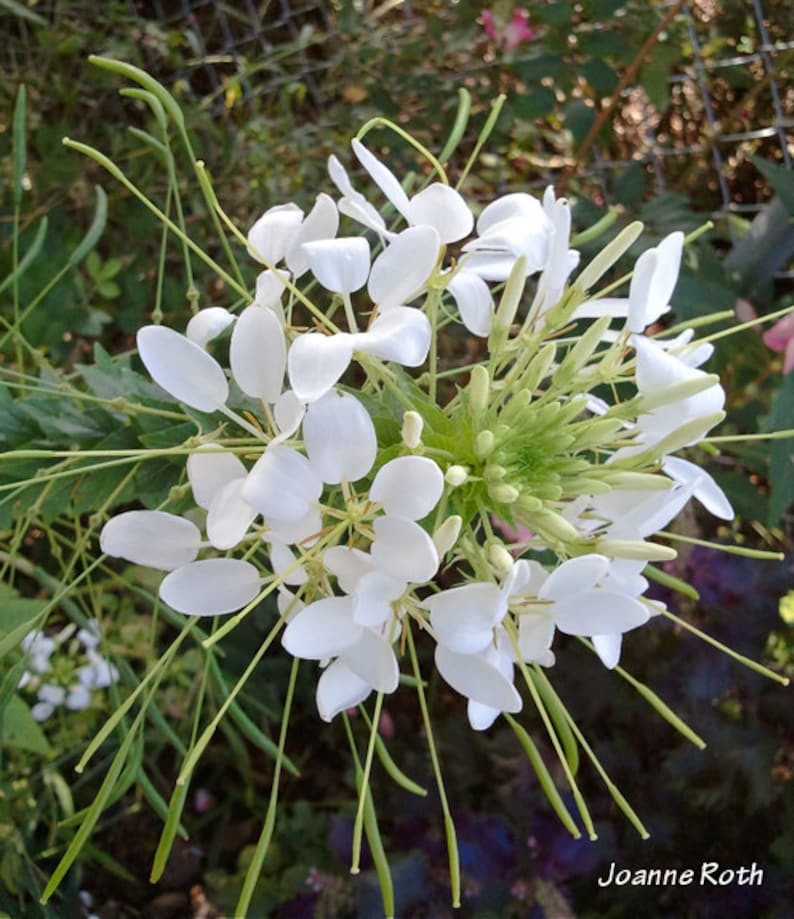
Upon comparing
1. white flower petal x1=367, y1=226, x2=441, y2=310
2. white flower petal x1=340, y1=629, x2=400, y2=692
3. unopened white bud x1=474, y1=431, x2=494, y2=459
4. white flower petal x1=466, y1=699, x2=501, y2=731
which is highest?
white flower petal x1=367, y1=226, x2=441, y2=310

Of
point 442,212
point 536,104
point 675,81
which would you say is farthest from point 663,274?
point 675,81

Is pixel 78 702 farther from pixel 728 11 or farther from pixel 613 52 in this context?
pixel 728 11

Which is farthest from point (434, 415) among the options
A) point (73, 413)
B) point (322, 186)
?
point (322, 186)

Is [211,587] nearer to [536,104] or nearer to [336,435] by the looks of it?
[336,435]

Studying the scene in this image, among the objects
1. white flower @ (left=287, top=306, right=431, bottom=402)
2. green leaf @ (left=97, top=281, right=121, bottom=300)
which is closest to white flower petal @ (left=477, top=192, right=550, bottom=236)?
white flower @ (left=287, top=306, right=431, bottom=402)

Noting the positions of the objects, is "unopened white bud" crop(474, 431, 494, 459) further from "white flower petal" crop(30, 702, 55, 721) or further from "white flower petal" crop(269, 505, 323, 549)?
"white flower petal" crop(30, 702, 55, 721)
